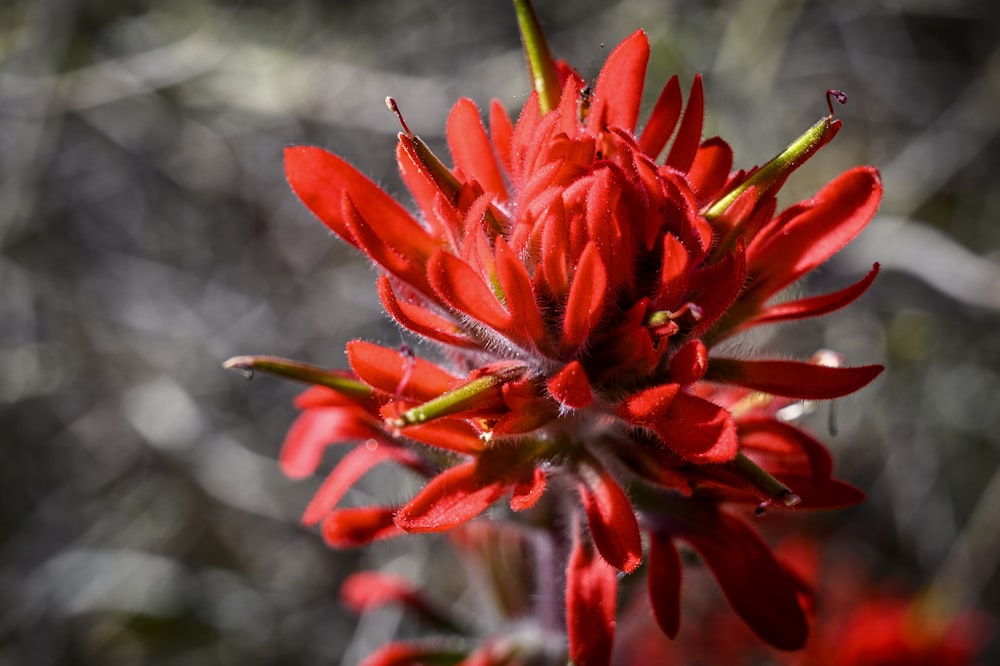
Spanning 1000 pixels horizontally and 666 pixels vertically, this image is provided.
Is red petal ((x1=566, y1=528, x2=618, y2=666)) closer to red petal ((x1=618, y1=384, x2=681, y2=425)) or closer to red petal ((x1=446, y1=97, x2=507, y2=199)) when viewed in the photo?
red petal ((x1=618, y1=384, x2=681, y2=425))

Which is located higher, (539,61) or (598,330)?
(539,61)

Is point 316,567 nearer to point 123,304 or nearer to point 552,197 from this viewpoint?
point 123,304

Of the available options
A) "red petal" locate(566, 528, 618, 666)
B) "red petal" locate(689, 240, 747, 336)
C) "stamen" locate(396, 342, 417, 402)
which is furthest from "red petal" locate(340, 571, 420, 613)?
"red petal" locate(689, 240, 747, 336)

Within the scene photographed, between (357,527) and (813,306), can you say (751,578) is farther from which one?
(357,527)

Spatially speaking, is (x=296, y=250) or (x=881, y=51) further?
(x=881, y=51)

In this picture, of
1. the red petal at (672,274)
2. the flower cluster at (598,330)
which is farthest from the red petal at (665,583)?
the red petal at (672,274)

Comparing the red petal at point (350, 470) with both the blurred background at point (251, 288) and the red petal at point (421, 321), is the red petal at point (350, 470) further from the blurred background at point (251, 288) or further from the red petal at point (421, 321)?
the blurred background at point (251, 288)

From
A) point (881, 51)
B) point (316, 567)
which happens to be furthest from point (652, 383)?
point (881, 51)

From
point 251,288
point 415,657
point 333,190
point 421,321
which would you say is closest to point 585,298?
point 421,321
